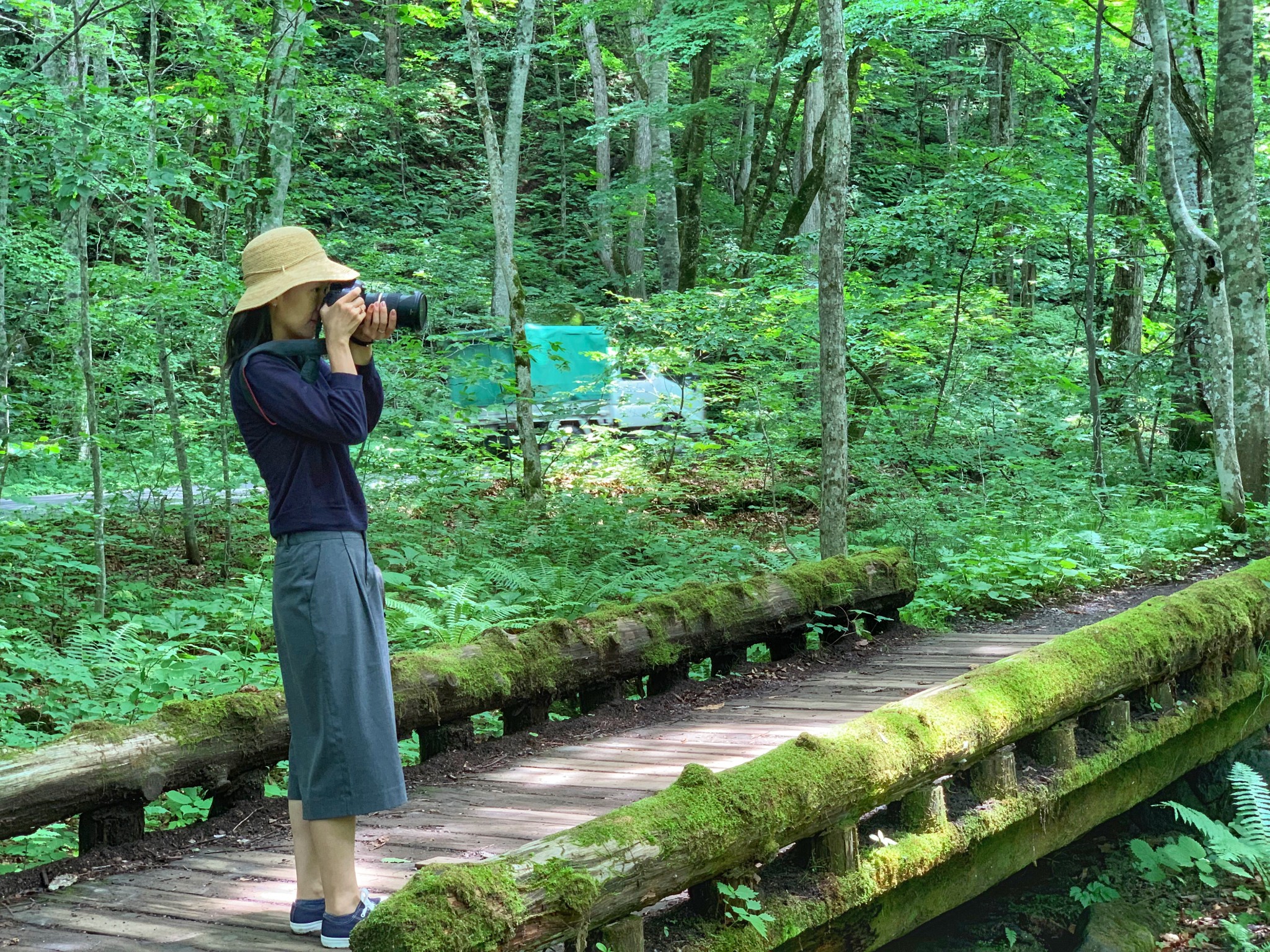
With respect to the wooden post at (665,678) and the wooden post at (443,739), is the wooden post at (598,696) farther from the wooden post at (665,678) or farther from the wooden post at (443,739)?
the wooden post at (443,739)

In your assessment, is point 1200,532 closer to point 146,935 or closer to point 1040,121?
point 1040,121

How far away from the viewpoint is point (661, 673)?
6.35 m

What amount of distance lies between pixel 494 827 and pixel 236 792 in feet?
3.92

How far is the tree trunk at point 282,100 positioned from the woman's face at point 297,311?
25.9ft

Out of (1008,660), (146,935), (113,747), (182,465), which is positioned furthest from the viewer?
(182,465)

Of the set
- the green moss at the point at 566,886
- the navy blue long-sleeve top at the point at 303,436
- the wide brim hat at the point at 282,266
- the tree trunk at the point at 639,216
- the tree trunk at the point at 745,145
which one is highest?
the tree trunk at the point at 745,145

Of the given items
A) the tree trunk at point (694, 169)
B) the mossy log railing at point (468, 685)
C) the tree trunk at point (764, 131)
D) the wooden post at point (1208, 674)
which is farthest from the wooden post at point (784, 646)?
the tree trunk at point (764, 131)

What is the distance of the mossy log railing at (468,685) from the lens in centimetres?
379

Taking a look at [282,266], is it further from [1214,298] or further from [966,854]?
[1214,298]

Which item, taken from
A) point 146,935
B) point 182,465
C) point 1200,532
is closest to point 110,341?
point 182,465

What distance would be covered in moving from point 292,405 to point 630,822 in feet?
5.50

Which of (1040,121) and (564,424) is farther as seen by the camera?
(564,424)

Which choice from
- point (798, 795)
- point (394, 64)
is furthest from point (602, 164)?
point (798, 795)

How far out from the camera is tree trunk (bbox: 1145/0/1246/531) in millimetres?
10617
